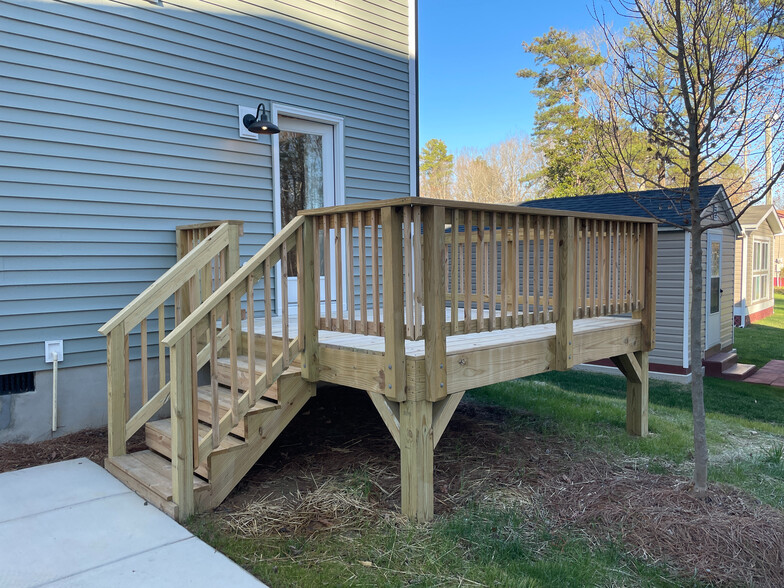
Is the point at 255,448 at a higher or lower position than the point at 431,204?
lower

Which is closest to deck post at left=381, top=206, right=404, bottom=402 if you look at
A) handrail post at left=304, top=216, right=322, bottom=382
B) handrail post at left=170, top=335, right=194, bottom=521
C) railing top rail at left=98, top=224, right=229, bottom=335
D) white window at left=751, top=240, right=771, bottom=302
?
handrail post at left=304, top=216, right=322, bottom=382

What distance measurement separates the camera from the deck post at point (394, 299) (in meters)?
2.82

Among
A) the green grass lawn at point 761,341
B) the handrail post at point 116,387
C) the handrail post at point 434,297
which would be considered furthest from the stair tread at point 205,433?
the green grass lawn at point 761,341

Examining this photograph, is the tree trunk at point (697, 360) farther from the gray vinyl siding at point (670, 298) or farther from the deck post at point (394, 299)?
the gray vinyl siding at point (670, 298)

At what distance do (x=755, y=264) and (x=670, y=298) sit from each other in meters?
9.07

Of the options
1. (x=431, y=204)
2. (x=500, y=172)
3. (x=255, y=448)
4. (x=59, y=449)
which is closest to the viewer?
(x=431, y=204)

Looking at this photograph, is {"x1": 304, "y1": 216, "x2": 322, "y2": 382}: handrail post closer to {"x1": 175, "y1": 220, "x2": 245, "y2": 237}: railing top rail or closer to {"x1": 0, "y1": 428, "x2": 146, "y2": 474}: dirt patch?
{"x1": 175, "y1": 220, "x2": 245, "y2": 237}: railing top rail

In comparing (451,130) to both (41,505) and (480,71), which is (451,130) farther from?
(41,505)

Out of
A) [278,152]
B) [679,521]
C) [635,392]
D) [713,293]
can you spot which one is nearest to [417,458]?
[679,521]

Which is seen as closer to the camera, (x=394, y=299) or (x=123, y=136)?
(x=394, y=299)

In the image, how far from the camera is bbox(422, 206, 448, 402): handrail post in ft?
9.26

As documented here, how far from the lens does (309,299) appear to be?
3.33 meters

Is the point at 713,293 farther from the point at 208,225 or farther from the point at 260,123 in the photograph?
the point at 208,225

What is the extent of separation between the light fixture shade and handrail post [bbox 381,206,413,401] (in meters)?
2.62
